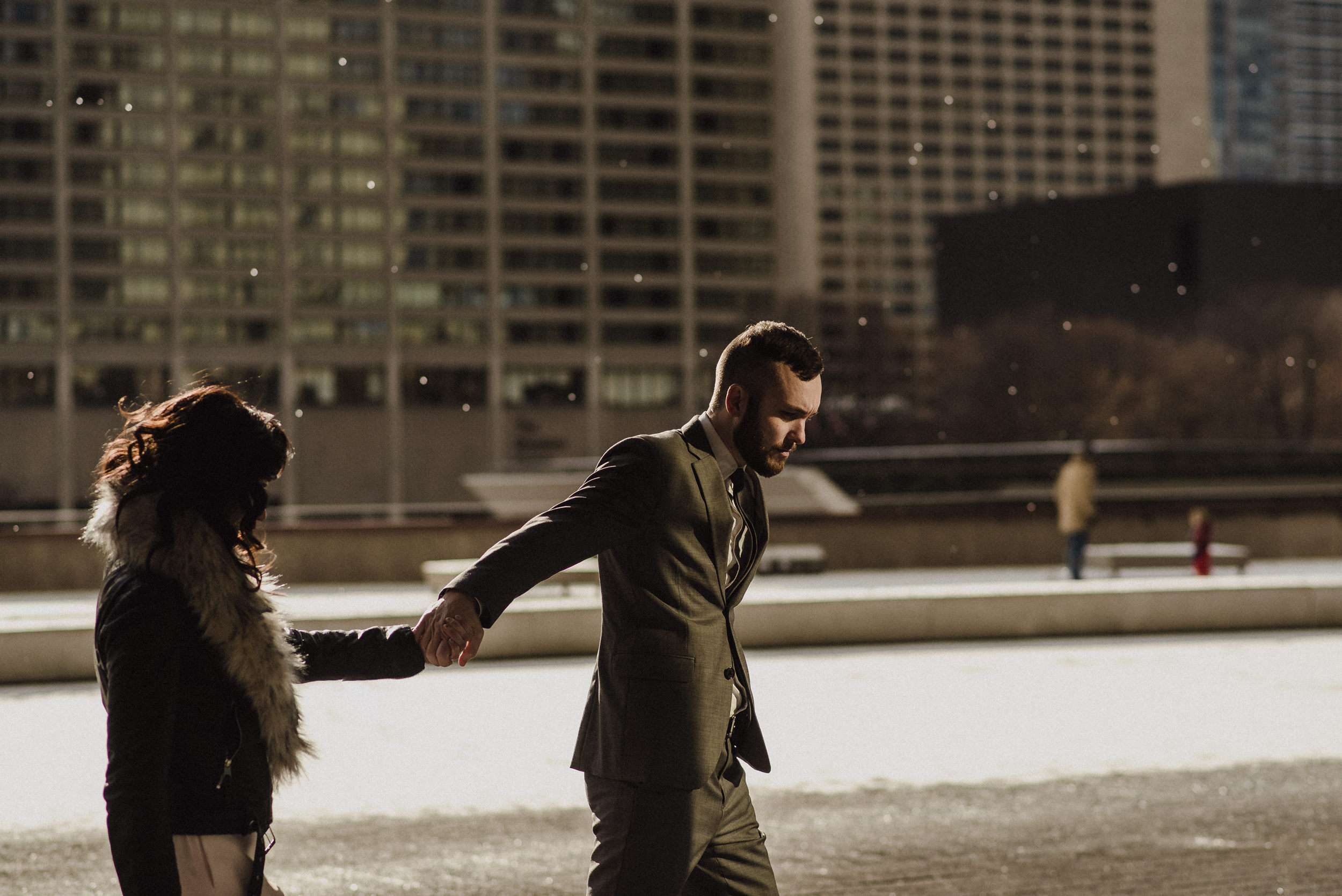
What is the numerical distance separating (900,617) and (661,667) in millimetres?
10610

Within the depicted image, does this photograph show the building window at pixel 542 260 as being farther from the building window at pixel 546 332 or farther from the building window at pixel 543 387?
the building window at pixel 543 387

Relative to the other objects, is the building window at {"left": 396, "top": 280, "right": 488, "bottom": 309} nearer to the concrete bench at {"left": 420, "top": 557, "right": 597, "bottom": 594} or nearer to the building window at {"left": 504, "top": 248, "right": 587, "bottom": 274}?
the building window at {"left": 504, "top": 248, "right": 587, "bottom": 274}

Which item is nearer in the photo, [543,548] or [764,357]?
[543,548]

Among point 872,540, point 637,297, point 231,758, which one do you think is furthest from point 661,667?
point 637,297

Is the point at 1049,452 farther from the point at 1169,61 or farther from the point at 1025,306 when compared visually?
the point at 1169,61

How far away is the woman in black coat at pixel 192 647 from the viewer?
2.38 m

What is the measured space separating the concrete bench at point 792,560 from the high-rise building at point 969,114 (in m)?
116

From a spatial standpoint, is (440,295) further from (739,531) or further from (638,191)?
(739,531)

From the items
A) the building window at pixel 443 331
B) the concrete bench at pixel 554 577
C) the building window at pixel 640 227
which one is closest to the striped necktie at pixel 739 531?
the concrete bench at pixel 554 577

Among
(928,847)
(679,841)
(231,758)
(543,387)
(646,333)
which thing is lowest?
(543,387)

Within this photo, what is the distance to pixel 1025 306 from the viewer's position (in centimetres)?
7988

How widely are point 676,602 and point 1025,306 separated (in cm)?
7952

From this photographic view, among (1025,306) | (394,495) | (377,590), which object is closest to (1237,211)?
(1025,306)

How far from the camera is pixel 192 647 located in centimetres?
247
